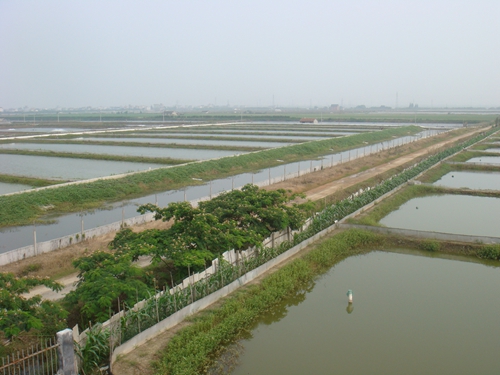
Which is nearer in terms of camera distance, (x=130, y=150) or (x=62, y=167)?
(x=62, y=167)

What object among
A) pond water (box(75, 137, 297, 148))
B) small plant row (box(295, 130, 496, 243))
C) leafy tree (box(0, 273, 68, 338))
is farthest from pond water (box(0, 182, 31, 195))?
pond water (box(75, 137, 297, 148))

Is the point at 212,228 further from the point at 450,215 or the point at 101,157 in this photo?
the point at 101,157

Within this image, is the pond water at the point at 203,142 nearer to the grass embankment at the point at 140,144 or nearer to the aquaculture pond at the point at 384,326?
the grass embankment at the point at 140,144

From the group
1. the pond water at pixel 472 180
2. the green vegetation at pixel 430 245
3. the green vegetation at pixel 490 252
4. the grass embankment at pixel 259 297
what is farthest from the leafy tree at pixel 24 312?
the pond water at pixel 472 180

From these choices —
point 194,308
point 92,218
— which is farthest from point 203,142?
point 194,308

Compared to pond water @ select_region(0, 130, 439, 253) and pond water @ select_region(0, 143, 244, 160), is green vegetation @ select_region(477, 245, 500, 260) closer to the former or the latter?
pond water @ select_region(0, 130, 439, 253)

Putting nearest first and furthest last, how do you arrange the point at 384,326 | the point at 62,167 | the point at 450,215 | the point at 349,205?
the point at 384,326, the point at 349,205, the point at 450,215, the point at 62,167

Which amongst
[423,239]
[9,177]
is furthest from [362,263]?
[9,177]
